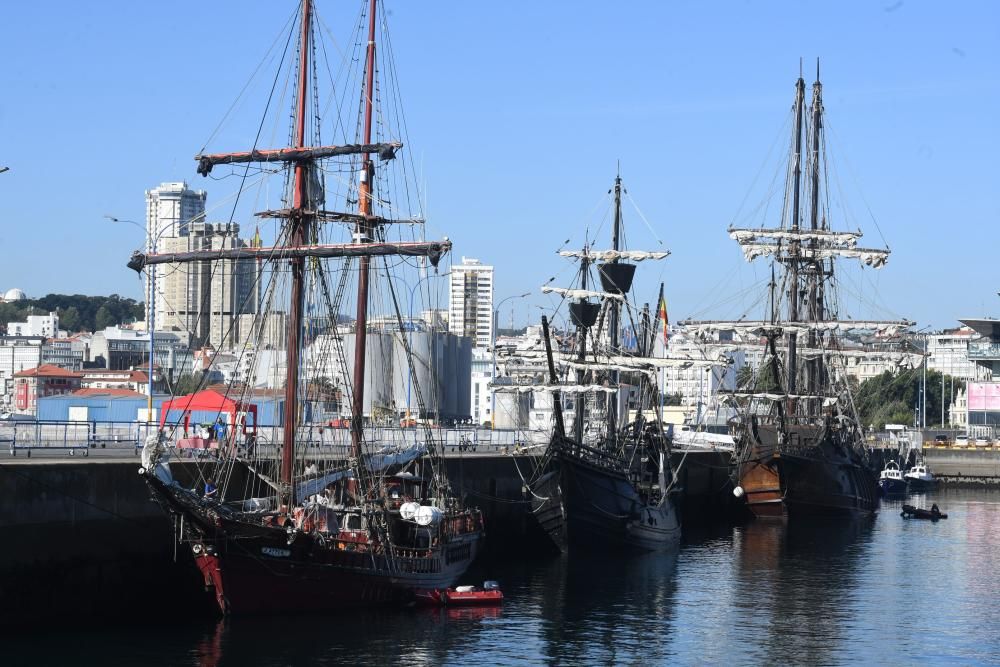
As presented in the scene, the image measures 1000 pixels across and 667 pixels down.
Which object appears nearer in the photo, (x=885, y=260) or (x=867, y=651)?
(x=867, y=651)

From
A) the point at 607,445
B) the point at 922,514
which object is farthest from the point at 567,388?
the point at 922,514

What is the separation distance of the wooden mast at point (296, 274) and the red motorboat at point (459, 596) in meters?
5.14

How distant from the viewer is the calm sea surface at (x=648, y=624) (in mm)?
40156

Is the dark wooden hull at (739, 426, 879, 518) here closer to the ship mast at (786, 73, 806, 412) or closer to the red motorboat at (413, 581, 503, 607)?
the ship mast at (786, 73, 806, 412)

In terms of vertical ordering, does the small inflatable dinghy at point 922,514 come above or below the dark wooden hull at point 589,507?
below

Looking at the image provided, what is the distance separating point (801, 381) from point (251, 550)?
7127 centimetres

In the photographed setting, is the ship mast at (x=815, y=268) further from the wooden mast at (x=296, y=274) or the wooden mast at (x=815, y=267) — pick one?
the wooden mast at (x=296, y=274)

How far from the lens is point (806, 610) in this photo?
1996 inches

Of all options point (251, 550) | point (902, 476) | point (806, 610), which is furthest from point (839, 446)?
point (251, 550)

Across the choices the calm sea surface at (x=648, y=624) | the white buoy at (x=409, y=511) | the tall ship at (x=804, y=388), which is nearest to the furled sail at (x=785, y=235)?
the tall ship at (x=804, y=388)

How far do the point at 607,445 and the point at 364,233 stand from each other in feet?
72.7

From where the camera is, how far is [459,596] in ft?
160

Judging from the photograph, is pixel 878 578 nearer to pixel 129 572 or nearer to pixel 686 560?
pixel 686 560

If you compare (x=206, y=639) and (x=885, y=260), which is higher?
(x=885, y=260)
